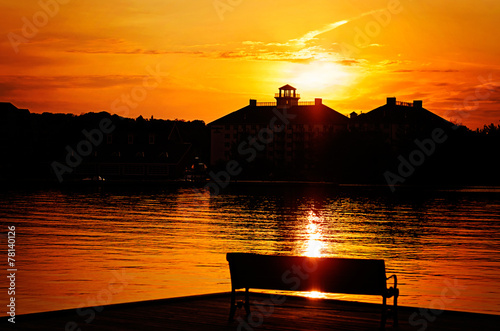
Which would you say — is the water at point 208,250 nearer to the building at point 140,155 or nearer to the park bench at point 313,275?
the park bench at point 313,275

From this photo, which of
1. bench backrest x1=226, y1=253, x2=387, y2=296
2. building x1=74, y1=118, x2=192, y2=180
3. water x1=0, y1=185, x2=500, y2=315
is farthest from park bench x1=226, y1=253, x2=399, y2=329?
building x1=74, y1=118, x2=192, y2=180

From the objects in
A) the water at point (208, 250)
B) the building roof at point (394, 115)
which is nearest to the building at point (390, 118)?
the building roof at point (394, 115)

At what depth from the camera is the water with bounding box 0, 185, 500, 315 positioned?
24.2 meters

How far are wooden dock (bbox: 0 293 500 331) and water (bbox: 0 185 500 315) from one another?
27.4 feet

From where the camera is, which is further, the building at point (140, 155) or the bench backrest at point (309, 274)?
the building at point (140, 155)

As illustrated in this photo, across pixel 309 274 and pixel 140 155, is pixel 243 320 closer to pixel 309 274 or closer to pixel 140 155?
pixel 309 274

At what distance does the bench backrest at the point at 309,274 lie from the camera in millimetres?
12164

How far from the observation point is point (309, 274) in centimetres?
1241

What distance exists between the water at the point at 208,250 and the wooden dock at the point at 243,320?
329 inches

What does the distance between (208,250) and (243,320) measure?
25993mm

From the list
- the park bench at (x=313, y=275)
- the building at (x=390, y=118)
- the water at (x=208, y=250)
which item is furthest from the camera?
the building at (x=390, y=118)

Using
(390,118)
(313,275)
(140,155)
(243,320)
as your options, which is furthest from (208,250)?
(390,118)

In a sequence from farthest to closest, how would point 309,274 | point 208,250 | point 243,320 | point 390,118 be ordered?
point 390,118 < point 208,250 < point 243,320 < point 309,274

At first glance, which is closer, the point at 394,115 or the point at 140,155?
the point at 140,155
